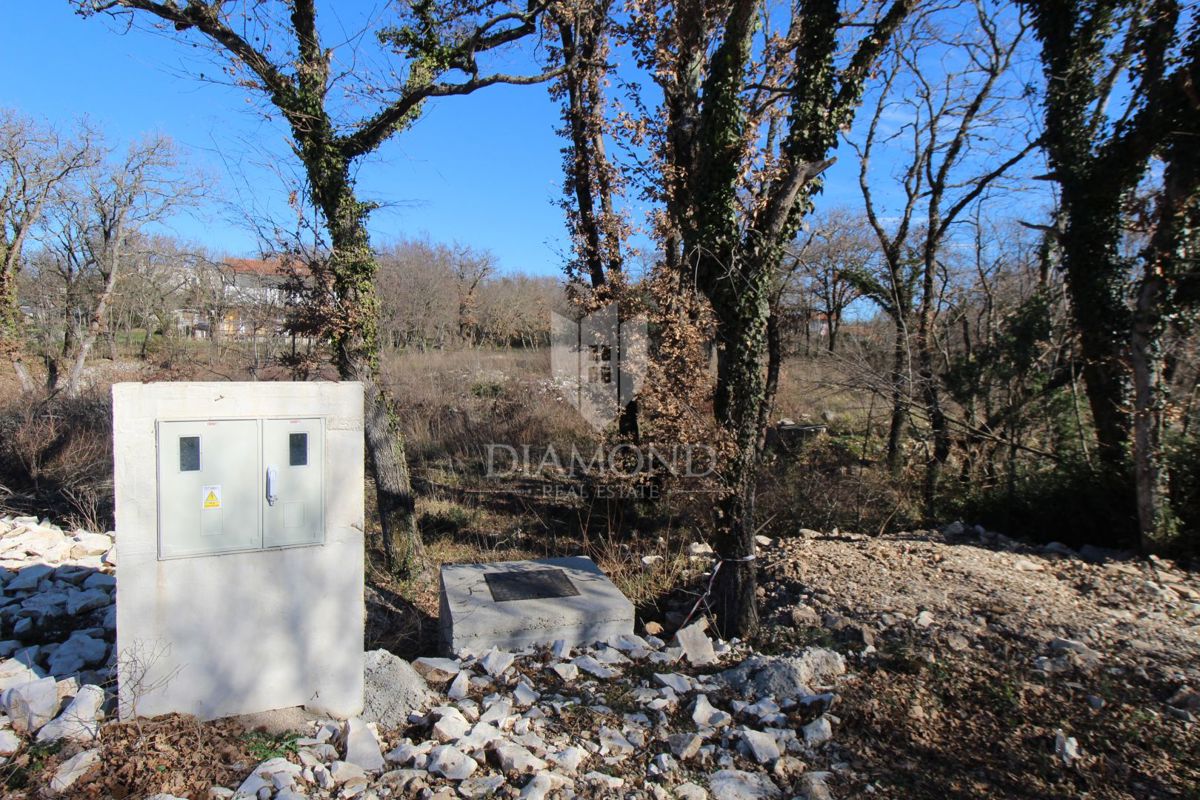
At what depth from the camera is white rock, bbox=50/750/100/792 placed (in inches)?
103

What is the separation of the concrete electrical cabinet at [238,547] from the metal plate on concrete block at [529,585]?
64.8 inches

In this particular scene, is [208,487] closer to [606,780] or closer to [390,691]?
[390,691]

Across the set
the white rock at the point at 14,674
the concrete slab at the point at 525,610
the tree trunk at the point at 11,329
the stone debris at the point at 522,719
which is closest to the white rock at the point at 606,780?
the stone debris at the point at 522,719

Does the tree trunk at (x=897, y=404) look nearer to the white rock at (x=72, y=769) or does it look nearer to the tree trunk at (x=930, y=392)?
the tree trunk at (x=930, y=392)

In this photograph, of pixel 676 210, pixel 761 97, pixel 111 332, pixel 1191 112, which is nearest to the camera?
pixel 1191 112

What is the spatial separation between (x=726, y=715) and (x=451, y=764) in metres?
1.42

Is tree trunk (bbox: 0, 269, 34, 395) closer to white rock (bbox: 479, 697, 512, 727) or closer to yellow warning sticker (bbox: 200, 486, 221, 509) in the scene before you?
yellow warning sticker (bbox: 200, 486, 221, 509)

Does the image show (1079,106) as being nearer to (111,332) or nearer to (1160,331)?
(1160,331)

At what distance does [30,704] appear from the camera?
3.03 meters

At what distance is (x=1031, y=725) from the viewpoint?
11.0 ft

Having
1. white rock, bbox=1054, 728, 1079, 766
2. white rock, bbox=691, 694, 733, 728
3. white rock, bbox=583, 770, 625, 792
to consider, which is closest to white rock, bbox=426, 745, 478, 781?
white rock, bbox=583, 770, 625, 792

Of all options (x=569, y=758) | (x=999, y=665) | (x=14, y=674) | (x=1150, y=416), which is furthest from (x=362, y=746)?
(x=1150, y=416)

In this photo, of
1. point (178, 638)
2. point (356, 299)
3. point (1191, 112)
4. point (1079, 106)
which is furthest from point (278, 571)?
point (1079, 106)

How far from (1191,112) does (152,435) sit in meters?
8.32
